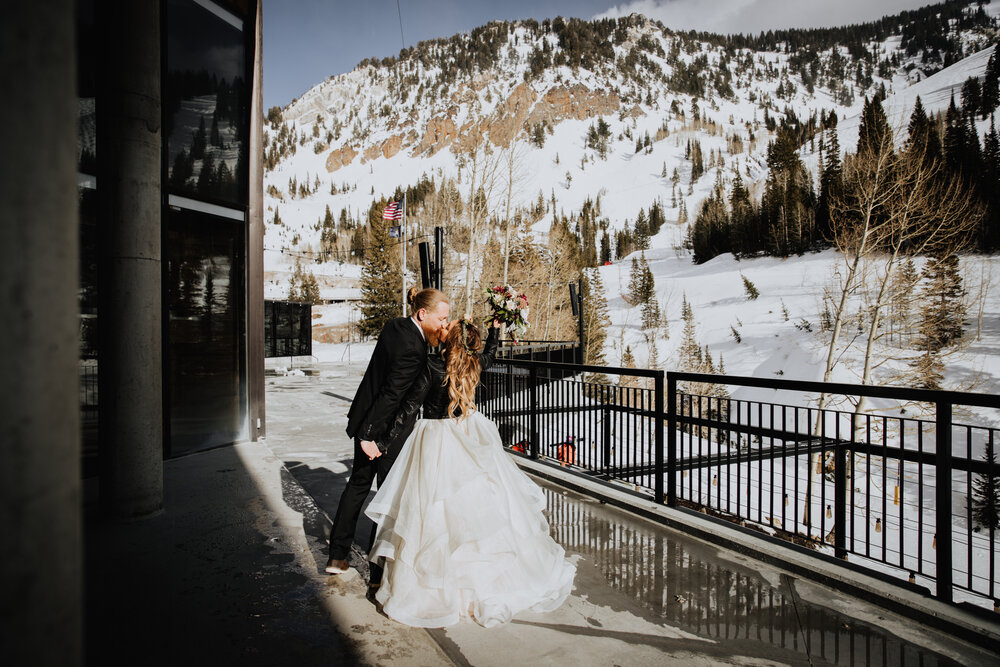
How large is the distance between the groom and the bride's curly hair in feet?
0.58

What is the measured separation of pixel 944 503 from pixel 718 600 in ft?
4.90

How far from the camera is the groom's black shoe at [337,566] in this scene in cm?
368

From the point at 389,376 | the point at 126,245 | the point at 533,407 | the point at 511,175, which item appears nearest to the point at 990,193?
the point at 511,175

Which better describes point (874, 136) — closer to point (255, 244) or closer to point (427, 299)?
point (255, 244)

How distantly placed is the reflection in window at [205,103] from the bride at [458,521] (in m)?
5.28

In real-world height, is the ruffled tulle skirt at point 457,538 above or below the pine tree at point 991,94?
below

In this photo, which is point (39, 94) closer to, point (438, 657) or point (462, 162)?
point (438, 657)

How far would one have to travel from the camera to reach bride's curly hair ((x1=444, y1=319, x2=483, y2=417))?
3.55 meters

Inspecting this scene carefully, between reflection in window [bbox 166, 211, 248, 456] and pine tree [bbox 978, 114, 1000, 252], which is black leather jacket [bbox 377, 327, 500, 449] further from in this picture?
pine tree [bbox 978, 114, 1000, 252]

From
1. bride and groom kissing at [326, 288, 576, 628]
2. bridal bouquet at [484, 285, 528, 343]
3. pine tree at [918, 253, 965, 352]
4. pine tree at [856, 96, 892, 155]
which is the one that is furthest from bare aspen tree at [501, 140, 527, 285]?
bride and groom kissing at [326, 288, 576, 628]

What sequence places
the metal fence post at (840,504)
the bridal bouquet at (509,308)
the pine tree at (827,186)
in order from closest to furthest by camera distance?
1. the metal fence post at (840,504)
2. the bridal bouquet at (509,308)
3. the pine tree at (827,186)

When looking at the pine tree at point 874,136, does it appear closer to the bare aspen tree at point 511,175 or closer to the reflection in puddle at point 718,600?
the bare aspen tree at point 511,175

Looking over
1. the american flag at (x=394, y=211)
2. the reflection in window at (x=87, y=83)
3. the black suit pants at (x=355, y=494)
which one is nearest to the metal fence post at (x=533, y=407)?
the black suit pants at (x=355, y=494)

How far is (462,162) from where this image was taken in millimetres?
22984
